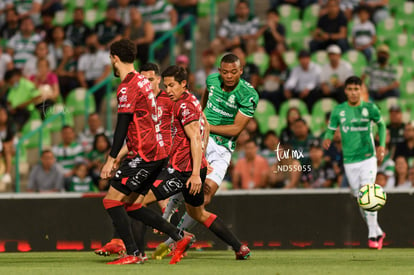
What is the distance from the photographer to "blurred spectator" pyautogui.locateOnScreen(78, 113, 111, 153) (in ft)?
55.2

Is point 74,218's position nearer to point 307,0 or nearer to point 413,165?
point 413,165

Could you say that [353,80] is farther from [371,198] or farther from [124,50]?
[124,50]

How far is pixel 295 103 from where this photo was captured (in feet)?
56.5

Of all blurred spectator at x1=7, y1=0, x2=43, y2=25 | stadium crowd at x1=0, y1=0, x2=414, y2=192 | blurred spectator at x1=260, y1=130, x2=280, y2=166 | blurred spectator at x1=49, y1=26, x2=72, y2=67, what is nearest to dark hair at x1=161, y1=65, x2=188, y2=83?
stadium crowd at x1=0, y1=0, x2=414, y2=192

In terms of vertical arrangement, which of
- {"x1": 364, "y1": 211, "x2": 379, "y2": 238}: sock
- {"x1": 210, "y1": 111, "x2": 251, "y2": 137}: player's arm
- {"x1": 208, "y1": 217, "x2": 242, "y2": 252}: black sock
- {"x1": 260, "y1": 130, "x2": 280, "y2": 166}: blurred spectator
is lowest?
{"x1": 364, "y1": 211, "x2": 379, "y2": 238}: sock

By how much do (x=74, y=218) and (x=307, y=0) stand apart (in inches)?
300

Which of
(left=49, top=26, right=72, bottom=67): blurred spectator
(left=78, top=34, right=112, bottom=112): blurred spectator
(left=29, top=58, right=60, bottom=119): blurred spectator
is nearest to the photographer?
(left=29, top=58, right=60, bottom=119): blurred spectator

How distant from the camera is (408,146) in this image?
1551 cm

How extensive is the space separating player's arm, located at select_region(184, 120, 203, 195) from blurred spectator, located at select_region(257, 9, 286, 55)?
8707mm

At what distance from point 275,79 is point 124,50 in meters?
8.24

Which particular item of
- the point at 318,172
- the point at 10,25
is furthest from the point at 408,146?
the point at 10,25

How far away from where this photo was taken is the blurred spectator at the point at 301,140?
14961mm

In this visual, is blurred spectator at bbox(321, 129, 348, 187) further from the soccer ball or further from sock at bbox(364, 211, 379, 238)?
the soccer ball

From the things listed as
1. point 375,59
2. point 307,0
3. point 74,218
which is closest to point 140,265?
point 74,218
